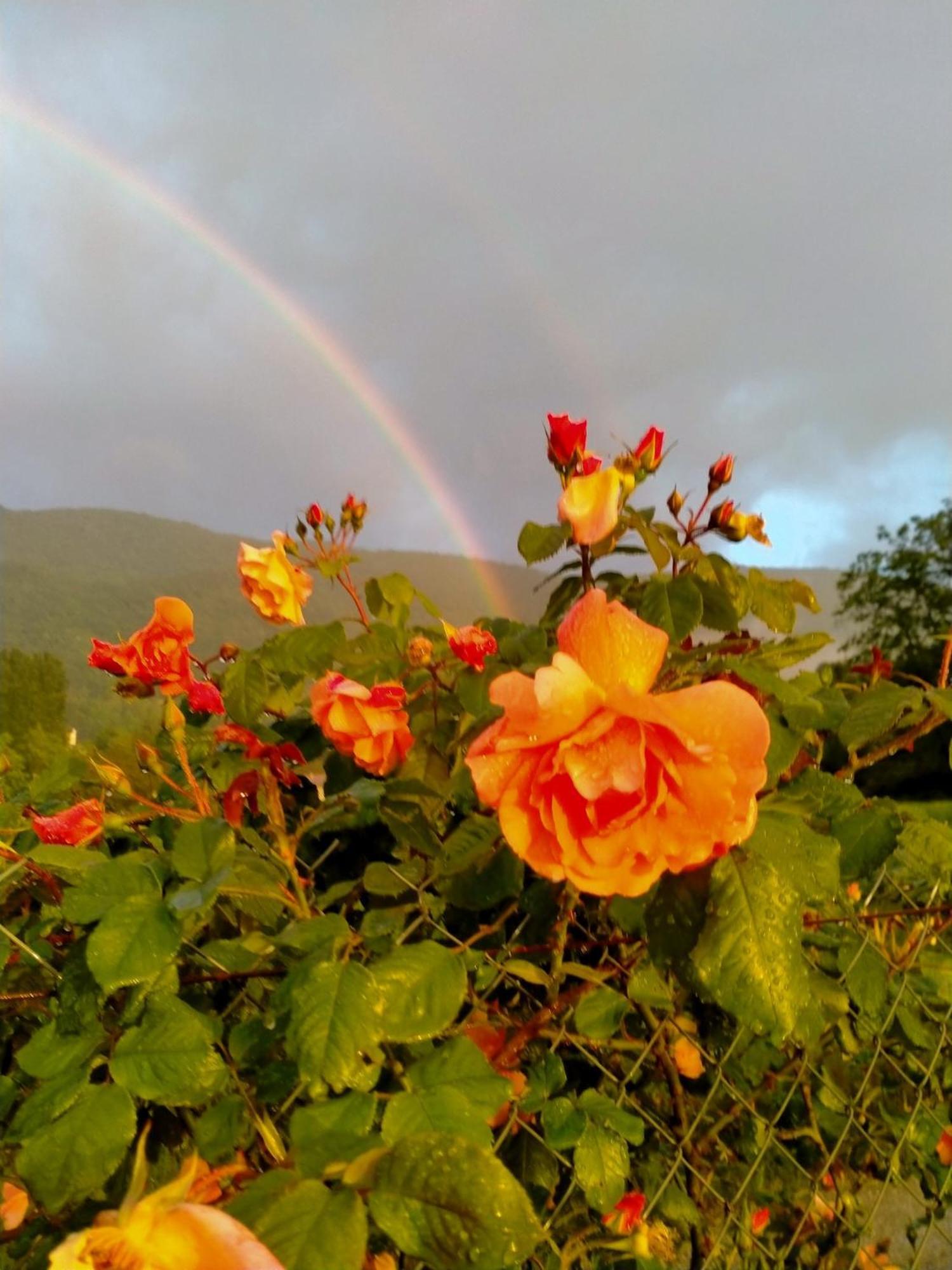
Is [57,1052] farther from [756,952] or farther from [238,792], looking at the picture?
[756,952]

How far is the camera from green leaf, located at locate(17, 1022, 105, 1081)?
399 mm

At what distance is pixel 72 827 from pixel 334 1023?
279mm

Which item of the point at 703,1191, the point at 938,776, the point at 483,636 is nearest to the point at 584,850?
the point at 483,636

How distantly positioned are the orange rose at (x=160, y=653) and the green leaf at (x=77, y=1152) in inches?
16.3

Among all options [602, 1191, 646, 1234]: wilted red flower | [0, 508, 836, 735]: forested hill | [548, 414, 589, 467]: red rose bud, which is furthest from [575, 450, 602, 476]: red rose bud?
[0, 508, 836, 735]: forested hill

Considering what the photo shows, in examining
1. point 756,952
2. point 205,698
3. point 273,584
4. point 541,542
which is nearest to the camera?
point 756,952

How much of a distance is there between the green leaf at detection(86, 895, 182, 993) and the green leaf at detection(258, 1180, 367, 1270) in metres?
0.12

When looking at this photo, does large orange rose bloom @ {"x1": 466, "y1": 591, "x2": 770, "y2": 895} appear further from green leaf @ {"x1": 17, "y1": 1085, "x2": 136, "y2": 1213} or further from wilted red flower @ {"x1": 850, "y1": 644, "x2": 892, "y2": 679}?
wilted red flower @ {"x1": 850, "y1": 644, "x2": 892, "y2": 679}

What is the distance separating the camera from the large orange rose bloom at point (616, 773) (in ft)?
1.25

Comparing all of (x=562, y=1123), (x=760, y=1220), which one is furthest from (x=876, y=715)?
(x=760, y=1220)

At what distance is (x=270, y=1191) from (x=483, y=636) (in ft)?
1.25

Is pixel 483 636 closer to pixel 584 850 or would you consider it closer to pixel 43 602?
pixel 584 850

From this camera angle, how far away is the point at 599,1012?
0.56m

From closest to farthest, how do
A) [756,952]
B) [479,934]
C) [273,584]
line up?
[756,952] < [479,934] < [273,584]
